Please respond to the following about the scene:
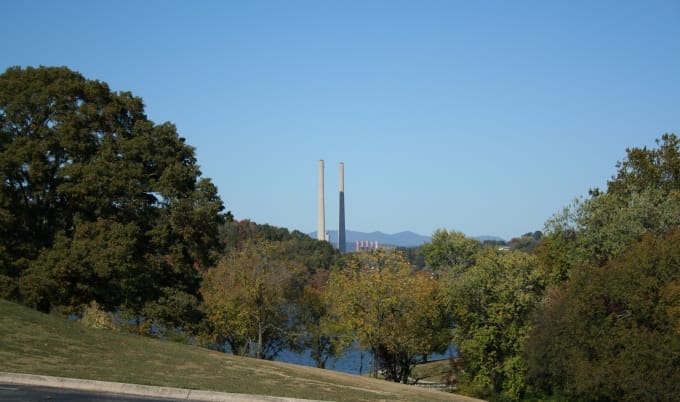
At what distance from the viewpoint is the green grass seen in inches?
742

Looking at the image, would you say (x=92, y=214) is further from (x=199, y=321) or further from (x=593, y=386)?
(x=593, y=386)

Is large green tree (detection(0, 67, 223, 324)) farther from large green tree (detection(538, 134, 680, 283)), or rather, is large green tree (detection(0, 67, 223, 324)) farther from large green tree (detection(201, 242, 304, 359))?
large green tree (detection(538, 134, 680, 283))

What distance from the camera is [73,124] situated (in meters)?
36.2

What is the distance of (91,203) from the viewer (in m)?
36.2

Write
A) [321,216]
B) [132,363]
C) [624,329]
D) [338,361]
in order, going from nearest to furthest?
[132,363], [624,329], [338,361], [321,216]

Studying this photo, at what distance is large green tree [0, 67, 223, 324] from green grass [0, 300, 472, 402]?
810 cm

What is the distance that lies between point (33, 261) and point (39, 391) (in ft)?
67.0

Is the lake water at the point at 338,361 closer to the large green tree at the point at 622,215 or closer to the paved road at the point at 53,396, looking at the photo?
the large green tree at the point at 622,215

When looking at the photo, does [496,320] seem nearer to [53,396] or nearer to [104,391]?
[104,391]

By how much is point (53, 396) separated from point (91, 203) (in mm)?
22023

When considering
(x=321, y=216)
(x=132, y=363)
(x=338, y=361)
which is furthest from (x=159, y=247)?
(x=321, y=216)

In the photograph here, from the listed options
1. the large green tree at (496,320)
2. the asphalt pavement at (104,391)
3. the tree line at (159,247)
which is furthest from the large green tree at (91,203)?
the large green tree at (496,320)

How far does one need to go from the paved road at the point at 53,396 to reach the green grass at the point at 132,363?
4.36 ft

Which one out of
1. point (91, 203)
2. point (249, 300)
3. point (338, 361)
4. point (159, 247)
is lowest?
point (338, 361)
